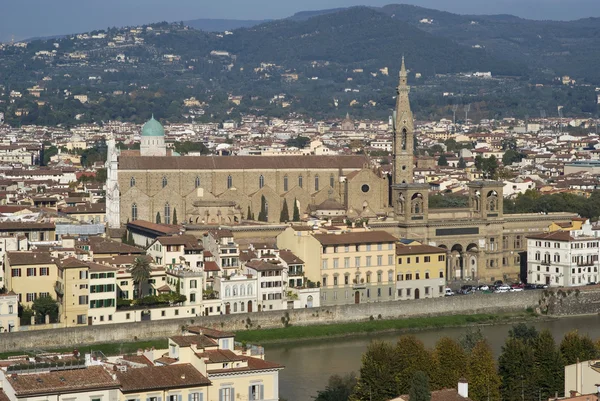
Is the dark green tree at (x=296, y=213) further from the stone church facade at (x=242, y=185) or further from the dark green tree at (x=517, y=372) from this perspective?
the dark green tree at (x=517, y=372)

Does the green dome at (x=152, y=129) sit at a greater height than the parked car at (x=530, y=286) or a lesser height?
greater

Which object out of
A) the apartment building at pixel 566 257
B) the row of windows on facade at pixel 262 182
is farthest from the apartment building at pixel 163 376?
the row of windows on facade at pixel 262 182

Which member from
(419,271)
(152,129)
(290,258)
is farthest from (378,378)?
(152,129)

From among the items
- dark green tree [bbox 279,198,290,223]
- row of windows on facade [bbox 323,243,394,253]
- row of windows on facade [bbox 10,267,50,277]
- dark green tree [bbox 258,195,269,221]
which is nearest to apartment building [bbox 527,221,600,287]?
row of windows on facade [bbox 323,243,394,253]

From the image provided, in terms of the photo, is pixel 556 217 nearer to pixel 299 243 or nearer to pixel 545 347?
pixel 299 243

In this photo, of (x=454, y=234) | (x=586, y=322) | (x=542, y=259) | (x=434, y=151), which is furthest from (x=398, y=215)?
(x=434, y=151)

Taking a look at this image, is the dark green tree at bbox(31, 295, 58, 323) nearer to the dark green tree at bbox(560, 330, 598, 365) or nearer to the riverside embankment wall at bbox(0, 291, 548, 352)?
the riverside embankment wall at bbox(0, 291, 548, 352)

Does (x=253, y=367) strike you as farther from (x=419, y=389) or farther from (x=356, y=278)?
(x=356, y=278)
